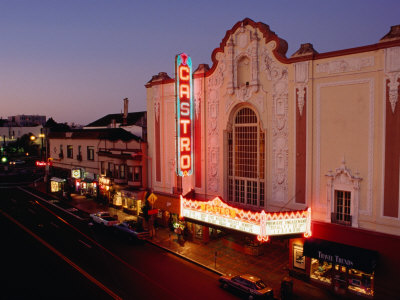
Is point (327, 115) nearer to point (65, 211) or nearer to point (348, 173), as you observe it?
point (348, 173)

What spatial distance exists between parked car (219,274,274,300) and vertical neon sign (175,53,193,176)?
9274 mm

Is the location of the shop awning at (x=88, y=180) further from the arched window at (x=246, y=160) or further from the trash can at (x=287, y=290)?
the trash can at (x=287, y=290)

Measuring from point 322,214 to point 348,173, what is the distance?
3005 millimetres

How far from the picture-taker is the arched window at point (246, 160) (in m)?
22.2

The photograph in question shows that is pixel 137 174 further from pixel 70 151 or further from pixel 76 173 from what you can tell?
pixel 70 151

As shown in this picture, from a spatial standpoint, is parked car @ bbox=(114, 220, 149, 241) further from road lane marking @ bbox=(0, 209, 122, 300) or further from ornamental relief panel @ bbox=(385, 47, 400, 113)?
ornamental relief panel @ bbox=(385, 47, 400, 113)

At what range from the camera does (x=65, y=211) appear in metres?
37.8

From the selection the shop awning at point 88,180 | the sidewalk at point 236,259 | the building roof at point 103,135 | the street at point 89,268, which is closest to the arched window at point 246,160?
the sidewalk at point 236,259

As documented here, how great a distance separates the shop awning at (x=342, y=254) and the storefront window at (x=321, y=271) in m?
1.14

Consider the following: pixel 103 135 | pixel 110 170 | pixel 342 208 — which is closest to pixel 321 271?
pixel 342 208

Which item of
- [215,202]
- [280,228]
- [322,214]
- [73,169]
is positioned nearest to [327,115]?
[322,214]

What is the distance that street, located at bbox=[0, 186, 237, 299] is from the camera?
1773cm

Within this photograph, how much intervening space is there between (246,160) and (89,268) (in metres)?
13.2

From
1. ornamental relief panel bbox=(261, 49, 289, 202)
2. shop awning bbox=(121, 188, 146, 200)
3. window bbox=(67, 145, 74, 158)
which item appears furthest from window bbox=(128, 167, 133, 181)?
window bbox=(67, 145, 74, 158)
